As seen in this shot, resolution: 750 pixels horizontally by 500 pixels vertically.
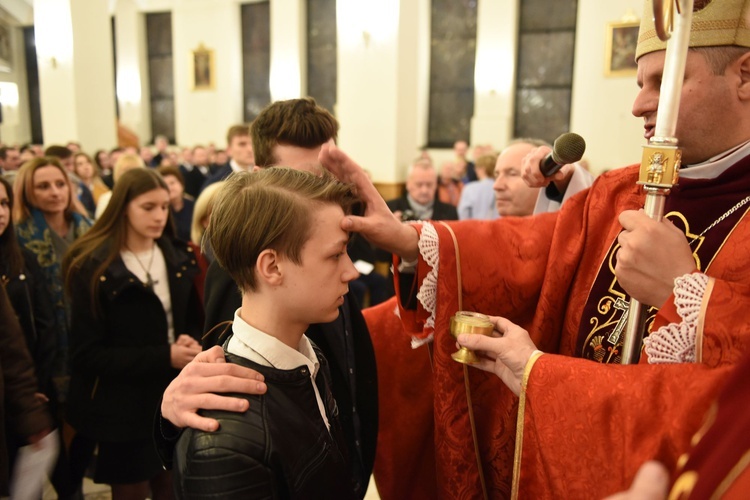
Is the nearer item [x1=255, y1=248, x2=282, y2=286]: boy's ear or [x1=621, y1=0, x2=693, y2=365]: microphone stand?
[x1=621, y1=0, x2=693, y2=365]: microphone stand

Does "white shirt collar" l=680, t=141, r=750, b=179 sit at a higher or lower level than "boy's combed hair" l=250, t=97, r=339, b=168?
lower

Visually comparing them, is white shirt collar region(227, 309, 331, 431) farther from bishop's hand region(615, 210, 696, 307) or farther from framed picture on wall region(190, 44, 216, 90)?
framed picture on wall region(190, 44, 216, 90)

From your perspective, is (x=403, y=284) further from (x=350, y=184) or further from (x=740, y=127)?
(x=740, y=127)

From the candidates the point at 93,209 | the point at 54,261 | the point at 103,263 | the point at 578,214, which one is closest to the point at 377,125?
the point at 93,209

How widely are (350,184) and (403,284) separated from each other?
0.42 meters

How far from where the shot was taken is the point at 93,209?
6.72 meters

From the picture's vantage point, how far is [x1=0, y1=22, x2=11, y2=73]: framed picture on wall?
907cm

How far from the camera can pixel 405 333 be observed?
2064 millimetres

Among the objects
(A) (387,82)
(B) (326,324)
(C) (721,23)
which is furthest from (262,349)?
(A) (387,82)

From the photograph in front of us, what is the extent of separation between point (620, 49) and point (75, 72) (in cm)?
916

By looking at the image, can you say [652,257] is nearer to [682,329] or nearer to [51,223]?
[682,329]

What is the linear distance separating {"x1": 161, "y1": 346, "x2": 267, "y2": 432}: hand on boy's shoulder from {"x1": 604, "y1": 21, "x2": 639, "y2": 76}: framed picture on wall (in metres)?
10.5

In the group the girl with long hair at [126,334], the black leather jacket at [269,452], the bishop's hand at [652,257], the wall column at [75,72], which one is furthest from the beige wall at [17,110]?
the bishop's hand at [652,257]

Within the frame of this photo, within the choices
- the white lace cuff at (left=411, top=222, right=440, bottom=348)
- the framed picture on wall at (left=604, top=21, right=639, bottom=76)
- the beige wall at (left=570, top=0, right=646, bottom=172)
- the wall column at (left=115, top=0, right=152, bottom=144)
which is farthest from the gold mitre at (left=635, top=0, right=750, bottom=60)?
the wall column at (left=115, top=0, right=152, bottom=144)
